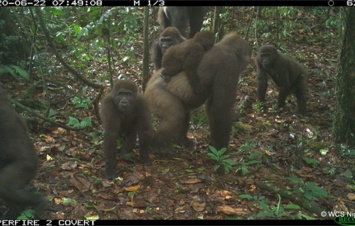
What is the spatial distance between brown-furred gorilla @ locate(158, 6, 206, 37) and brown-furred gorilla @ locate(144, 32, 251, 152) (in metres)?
3.88

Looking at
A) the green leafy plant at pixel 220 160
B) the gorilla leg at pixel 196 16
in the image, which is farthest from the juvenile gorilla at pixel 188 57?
the gorilla leg at pixel 196 16

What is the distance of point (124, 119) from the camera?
715 cm

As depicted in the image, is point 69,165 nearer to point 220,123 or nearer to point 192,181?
point 192,181

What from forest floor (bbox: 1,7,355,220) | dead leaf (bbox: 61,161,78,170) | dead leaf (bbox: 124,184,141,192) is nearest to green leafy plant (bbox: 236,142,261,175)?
forest floor (bbox: 1,7,355,220)

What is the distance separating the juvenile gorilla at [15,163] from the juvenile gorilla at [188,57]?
9.30ft

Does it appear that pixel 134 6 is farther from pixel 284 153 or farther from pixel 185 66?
pixel 284 153

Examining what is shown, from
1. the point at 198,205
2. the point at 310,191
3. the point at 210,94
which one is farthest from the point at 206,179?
the point at 210,94

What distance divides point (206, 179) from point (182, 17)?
5909 millimetres

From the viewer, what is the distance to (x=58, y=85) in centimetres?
958

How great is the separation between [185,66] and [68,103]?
2.80 metres

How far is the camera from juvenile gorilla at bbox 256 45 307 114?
1092 centimetres

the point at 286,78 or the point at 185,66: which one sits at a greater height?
the point at 185,66

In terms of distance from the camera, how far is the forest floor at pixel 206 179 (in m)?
6.01

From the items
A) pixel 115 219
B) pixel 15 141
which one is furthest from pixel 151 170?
pixel 15 141
